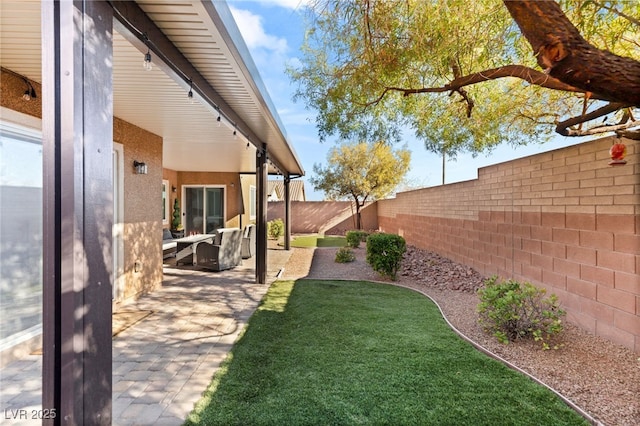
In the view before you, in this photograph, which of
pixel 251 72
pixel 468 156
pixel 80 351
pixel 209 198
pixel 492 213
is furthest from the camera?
pixel 209 198

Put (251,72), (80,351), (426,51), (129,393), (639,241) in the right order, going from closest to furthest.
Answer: (80,351) < (129,393) < (639,241) < (251,72) < (426,51)

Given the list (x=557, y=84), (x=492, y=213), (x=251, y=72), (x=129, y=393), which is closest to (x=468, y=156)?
(x=492, y=213)

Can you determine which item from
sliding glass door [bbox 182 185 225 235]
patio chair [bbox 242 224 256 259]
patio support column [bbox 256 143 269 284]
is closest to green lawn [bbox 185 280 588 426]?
patio support column [bbox 256 143 269 284]

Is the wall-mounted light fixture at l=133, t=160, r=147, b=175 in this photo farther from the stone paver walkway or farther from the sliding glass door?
the sliding glass door

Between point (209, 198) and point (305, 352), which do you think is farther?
point (209, 198)

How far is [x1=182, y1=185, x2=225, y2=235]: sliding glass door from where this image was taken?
530 inches

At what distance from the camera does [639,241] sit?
3191 millimetres

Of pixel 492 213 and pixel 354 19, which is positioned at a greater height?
pixel 354 19

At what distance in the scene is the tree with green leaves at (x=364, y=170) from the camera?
58.9 feet

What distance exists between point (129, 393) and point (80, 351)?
5.37ft

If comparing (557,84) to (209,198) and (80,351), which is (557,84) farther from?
(209,198)

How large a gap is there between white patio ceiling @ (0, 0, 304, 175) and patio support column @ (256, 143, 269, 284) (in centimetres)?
38

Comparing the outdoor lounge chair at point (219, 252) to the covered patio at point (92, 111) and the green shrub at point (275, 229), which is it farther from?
the green shrub at point (275, 229)

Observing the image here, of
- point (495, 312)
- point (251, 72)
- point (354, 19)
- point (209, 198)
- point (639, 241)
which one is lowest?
point (495, 312)
